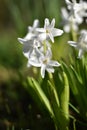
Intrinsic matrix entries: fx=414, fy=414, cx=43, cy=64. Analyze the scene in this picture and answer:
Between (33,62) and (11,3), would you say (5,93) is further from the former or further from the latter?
(11,3)

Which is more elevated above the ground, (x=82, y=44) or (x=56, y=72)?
(x=82, y=44)

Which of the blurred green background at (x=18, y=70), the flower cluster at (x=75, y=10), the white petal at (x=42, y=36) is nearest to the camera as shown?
the white petal at (x=42, y=36)

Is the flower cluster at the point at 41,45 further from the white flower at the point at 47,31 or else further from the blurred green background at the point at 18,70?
the blurred green background at the point at 18,70

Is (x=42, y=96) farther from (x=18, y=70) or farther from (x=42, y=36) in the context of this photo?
(x=18, y=70)

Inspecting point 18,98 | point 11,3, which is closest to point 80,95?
point 18,98

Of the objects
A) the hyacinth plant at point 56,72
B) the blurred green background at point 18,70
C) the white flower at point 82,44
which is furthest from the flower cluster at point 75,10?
the blurred green background at point 18,70

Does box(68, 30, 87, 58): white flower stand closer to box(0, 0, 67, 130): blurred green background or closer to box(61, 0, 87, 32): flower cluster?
box(61, 0, 87, 32): flower cluster

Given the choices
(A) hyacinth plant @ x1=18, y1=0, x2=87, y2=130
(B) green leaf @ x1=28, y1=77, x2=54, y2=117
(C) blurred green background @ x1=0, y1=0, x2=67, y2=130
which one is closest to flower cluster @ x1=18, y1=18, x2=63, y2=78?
(A) hyacinth plant @ x1=18, y1=0, x2=87, y2=130

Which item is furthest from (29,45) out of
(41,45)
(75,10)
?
(75,10)
